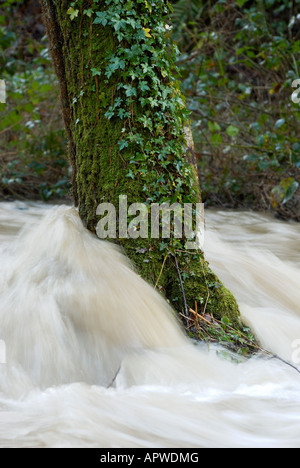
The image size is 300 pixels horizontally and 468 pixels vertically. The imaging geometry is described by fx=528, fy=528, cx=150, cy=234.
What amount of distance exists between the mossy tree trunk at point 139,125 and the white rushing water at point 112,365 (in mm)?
173

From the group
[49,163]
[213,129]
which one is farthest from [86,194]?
[49,163]

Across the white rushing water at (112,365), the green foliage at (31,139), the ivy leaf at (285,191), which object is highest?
the green foliage at (31,139)

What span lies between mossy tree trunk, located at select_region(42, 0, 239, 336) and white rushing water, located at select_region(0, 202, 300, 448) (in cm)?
17

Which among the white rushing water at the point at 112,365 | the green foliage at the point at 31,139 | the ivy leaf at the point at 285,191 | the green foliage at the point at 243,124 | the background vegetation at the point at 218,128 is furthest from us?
the green foliage at the point at 31,139

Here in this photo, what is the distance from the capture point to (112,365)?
2252 mm

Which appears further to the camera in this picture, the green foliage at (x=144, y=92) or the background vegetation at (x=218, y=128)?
the background vegetation at (x=218, y=128)

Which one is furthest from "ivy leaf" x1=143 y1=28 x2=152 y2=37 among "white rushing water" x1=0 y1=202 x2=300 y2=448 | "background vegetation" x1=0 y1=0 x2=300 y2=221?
"background vegetation" x1=0 y1=0 x2=300 y2=221

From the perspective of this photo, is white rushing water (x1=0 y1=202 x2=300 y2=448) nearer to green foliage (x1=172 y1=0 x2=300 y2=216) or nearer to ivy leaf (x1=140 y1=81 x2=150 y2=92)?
ivy leaf (x1=140 y1=81 x2=150 y2=92)

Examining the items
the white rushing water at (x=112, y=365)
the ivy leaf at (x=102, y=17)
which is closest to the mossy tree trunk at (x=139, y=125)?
the ivy leaf at (x=102, y=17)

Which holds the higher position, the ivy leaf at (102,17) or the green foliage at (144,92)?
the ivy leaf at (102,17)

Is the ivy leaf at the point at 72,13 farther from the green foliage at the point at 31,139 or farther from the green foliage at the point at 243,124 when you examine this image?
the green foliage at the point at 31,139

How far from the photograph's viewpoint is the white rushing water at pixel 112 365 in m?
1.85

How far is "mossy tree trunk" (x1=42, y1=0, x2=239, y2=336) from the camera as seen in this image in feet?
8.21

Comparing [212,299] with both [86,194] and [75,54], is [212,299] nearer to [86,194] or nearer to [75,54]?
[86,194]
